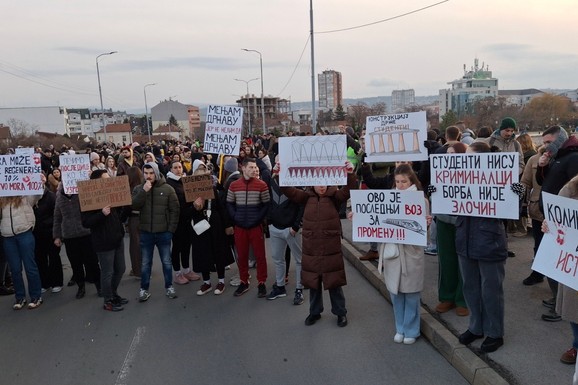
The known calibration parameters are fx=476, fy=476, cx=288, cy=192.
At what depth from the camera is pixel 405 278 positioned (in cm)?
513

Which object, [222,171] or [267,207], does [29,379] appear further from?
[222,171]

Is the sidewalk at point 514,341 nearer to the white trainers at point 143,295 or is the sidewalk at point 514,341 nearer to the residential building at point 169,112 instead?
the white trainers at point 143,295

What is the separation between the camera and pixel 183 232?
785cm

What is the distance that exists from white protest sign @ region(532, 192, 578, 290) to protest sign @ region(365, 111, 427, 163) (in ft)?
8.41

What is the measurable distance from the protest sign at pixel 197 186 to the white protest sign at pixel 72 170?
164 cm

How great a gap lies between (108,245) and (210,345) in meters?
2.21

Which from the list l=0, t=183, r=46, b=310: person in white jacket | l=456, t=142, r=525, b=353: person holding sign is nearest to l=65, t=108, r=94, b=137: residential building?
l=0, t=183, r=46, b=310: person in white jacket

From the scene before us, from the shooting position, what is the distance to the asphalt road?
4738 millimetres

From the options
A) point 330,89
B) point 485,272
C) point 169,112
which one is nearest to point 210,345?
point 485,272

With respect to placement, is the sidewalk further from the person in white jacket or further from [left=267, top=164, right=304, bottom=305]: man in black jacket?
the person in white jacket

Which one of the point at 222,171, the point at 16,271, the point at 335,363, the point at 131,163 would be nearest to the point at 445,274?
the point at 335,363

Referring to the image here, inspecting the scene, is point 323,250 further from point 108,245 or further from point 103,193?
point 103,193

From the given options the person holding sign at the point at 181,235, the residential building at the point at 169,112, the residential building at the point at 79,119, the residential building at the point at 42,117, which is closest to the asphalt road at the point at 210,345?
the person holding sign at the point at 181,235

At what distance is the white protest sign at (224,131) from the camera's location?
845cm
